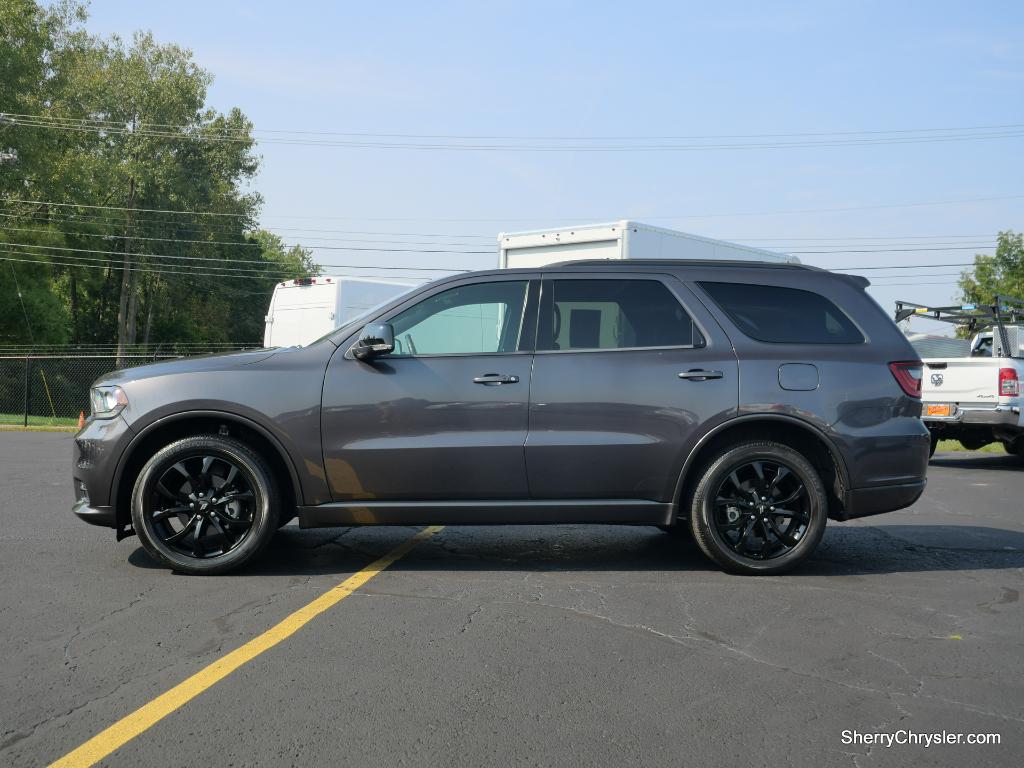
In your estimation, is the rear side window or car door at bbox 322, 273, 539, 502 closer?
car door at bbox 322, 273, 539, 502

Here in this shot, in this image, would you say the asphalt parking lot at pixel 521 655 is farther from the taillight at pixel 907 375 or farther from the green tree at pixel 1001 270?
the green tree at pixel 1001 270

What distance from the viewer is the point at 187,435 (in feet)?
20.2

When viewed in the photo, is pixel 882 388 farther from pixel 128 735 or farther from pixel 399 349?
pixel 128 735

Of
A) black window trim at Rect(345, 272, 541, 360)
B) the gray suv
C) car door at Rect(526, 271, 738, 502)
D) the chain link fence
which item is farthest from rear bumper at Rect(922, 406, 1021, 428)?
the chain link fence

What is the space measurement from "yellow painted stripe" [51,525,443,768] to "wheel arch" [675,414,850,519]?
2.00 meters

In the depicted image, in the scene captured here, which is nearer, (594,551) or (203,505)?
(203,505)

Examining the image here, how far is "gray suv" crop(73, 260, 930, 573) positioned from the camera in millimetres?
5961

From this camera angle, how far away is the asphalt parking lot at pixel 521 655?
3447 mm

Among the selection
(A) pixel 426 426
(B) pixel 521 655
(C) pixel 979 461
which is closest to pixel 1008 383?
(C) pixel 979 461

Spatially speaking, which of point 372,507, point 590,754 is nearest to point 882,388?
point 372,507

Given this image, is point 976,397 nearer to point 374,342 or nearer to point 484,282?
point 484,282

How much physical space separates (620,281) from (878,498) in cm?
206

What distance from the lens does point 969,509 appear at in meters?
9.63

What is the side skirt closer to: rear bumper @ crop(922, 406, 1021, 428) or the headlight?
the headlight
